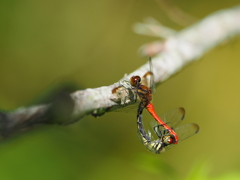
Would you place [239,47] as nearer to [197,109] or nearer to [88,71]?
[197,109]

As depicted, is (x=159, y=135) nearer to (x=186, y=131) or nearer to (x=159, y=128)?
(x=159, y=128)

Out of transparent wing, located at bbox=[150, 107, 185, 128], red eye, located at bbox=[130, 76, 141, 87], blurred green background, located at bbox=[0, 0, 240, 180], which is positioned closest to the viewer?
red eye, located at bbox=[130, 76, 141, 87]

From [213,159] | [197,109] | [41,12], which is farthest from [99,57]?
[213,159]

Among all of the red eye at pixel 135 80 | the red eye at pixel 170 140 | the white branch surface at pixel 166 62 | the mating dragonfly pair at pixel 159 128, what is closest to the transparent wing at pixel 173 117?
the mating dragonfly pair at pixel 159 128

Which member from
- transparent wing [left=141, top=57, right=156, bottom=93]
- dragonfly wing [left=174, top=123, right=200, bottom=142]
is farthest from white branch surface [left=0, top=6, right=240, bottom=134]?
dragonfly wing [left=174, top=123, right=200, bottom=142]

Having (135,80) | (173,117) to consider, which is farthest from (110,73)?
(135,80)

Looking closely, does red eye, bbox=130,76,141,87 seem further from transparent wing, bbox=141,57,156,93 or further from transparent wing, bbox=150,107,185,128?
transparent wing, bbox=150,107,185,128
